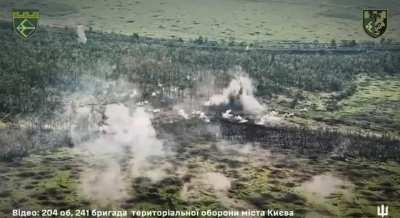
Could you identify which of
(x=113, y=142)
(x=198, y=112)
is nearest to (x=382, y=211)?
(x=113, y=142)

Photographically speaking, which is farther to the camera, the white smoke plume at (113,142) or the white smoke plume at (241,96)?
the white smoke plume at (241,96)

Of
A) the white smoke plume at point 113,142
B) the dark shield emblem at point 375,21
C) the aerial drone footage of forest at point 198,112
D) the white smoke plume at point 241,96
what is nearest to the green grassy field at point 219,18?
the aerial drone footage of forest at point 198,112

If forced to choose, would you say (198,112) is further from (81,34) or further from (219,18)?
(219,18)

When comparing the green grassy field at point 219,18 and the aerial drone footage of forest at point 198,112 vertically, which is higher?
the green grassy field at point 219,18

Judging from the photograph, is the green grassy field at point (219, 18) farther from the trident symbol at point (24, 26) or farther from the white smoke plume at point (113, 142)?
the trident symbol at point (24, 26)

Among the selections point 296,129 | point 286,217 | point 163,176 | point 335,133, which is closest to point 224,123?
point 296,129

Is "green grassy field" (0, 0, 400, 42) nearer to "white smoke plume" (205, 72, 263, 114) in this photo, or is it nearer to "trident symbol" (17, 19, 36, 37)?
"white smoke plume" (205, 72, 263, 114)
